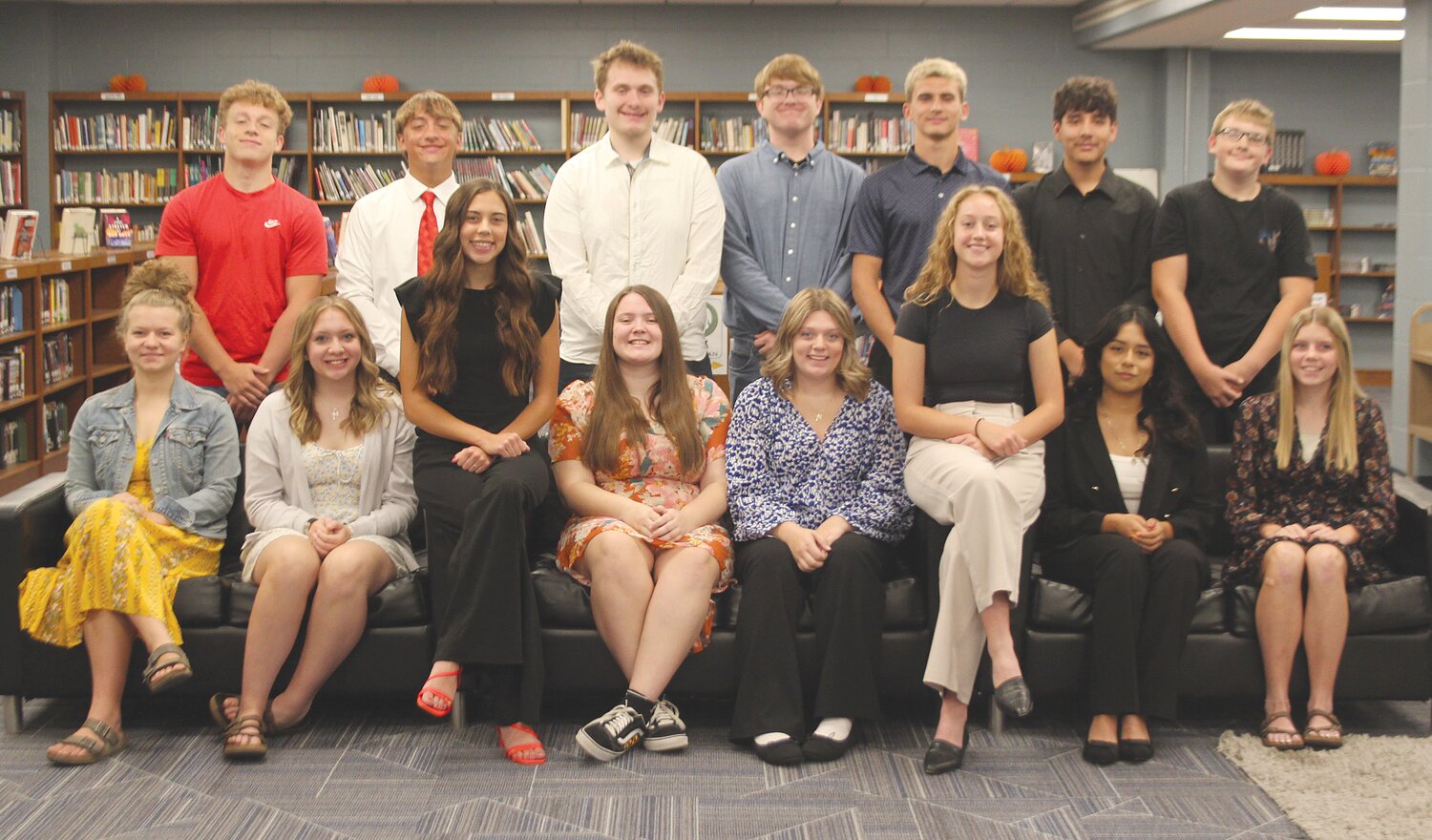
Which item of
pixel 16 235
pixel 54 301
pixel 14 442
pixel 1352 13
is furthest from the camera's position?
pixel 1352 13

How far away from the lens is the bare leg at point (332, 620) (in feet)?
9.93

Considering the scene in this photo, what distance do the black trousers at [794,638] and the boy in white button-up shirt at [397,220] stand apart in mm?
1405

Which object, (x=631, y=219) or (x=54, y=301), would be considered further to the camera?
(x=54, y=301)

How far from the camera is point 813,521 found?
3.23 m

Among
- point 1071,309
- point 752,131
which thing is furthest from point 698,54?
point 1071,309

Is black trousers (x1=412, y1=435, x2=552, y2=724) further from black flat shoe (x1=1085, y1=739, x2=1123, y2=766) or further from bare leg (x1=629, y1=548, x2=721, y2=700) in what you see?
black flat shoe (x1=1085, y1=739, x2=1123, y2=766)

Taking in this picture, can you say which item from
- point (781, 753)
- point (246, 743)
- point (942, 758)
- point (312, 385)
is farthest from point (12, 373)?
point (942, 758)

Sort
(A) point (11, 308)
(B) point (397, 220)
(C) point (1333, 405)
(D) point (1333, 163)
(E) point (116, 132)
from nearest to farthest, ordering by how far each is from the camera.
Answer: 1. (C) point (1333, 405)
2. (B) point (397, 220)
3. (A) point (11, 308)
4. (E) point (116, 132)
5. (D) point (1333, 163)

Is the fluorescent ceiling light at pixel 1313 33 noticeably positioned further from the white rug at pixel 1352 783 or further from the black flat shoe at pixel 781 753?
the black flat shoe at pixel 781 753

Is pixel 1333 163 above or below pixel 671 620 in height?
above

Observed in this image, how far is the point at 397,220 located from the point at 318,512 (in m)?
1.01

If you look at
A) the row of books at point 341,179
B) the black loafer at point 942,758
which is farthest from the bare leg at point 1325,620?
the row of books at point 341,179

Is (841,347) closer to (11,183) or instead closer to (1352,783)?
(1352,783)

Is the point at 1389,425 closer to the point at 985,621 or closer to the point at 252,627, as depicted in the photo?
the point at 985,621
